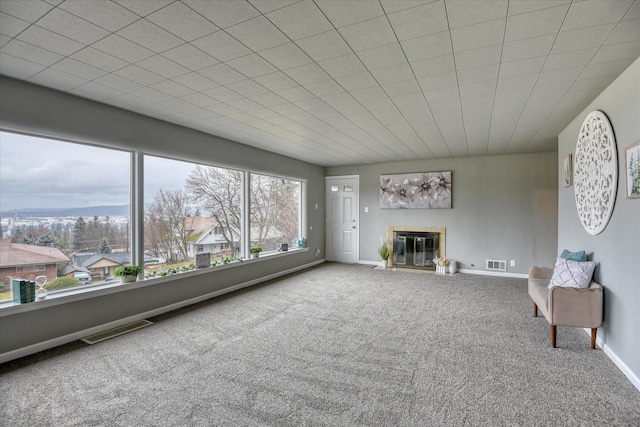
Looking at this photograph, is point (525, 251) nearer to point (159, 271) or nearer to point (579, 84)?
point (579, 84)

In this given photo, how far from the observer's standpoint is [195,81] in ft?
9.04

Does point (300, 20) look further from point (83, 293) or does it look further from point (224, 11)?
point (83, 293)

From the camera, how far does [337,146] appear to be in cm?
544

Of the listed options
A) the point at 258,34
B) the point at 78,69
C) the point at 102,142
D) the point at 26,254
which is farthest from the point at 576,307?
the point at 26,254

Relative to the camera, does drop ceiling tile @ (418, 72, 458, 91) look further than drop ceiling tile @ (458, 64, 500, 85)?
Yes

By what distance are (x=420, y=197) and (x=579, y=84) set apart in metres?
4.14

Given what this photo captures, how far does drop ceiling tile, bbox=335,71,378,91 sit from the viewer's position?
8.66 ft

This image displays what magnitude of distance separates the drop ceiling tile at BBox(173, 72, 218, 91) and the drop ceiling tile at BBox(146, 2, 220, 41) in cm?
61

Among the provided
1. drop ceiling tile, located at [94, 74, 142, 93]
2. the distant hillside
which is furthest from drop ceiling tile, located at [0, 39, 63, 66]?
the distant hillside

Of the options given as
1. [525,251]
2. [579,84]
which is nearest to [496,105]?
[579,84]

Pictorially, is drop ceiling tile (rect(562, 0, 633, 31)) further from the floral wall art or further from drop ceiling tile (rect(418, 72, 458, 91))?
the floral wall art

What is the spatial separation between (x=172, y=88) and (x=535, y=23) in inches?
113

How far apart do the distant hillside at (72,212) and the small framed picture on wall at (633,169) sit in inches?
191

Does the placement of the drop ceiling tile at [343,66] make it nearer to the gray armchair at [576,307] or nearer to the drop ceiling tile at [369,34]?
the drop ceiling tile at [369,34]
